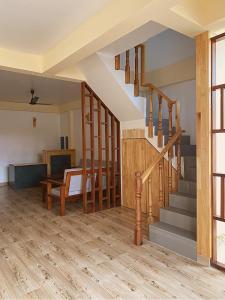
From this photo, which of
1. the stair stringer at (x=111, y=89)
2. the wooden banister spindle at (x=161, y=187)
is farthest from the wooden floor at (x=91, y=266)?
the stair stringer at (x=111, y=89)

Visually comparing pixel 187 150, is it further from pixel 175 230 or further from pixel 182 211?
pixel 175 230

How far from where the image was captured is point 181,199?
3.26 metres

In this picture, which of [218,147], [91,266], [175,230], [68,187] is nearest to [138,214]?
[175,230]

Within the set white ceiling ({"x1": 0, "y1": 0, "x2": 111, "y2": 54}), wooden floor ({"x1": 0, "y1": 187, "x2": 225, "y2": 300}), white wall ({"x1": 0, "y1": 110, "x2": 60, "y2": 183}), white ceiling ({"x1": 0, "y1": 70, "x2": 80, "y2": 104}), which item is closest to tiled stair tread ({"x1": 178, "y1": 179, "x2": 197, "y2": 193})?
wooden floor ({"x1": 0, "y1": 187, "x2": 225, "y2": 300})

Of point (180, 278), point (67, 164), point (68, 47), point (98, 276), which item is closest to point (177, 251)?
point (180, 278)

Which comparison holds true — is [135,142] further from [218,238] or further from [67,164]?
[67,164]

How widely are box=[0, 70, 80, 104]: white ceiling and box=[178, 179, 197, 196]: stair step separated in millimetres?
3264

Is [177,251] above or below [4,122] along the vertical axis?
below

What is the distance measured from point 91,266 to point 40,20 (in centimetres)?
272

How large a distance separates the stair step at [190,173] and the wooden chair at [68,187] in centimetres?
187

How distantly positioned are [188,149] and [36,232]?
290 cm

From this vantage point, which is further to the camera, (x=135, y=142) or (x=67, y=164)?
(x=67, y=164)

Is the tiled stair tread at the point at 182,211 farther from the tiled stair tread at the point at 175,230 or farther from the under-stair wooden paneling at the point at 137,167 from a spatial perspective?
the under-stair wooden paneling at the point at 137,167

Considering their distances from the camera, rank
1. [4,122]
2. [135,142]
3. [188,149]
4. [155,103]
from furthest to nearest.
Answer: [4,122]
[155,103]
[135,142]
[188,149]
